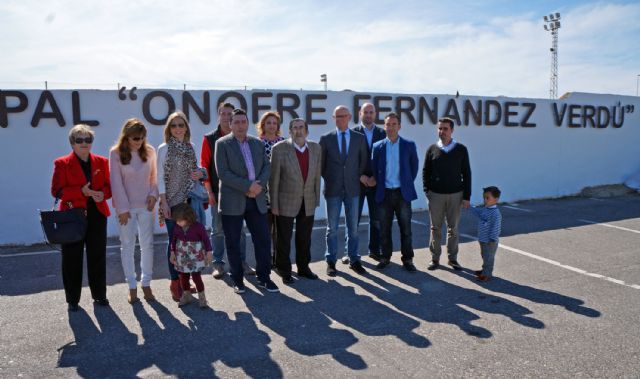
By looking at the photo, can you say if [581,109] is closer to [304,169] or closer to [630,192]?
[630,192]

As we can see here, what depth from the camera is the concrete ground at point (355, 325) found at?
3.38 metres

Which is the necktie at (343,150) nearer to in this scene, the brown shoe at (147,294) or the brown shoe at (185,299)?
the brown shoe at (185,299)

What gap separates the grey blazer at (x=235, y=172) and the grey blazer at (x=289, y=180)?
0.23 m

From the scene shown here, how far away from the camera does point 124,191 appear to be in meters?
4.54

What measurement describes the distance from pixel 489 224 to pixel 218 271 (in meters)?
3.02

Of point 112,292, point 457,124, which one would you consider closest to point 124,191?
point 112,292

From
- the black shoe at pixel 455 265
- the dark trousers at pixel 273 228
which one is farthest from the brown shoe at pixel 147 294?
the black shoe at pixel 455 265

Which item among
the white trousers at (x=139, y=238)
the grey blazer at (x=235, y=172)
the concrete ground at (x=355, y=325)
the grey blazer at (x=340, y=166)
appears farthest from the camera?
the grey blazer at (x=340, y=166)

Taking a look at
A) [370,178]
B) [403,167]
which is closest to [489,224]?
[403,167]

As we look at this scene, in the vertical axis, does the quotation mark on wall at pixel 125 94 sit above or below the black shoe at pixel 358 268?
above

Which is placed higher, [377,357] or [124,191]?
[124,191]

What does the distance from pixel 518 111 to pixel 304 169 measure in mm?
7741

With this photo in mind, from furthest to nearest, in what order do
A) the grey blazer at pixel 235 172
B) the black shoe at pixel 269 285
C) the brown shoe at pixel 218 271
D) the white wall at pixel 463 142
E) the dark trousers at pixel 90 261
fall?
1. the white wall at pixel 463 142
2. the brown shoe at pixel 218 271
3. the black shoe at pixel 269 285
4. the grey blazer at pixel 235 172
5. the dark trousers at pixel 90 261

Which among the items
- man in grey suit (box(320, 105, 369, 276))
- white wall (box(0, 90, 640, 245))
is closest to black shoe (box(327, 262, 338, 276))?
man in grey suit (box(320, 105, 369, 276))
